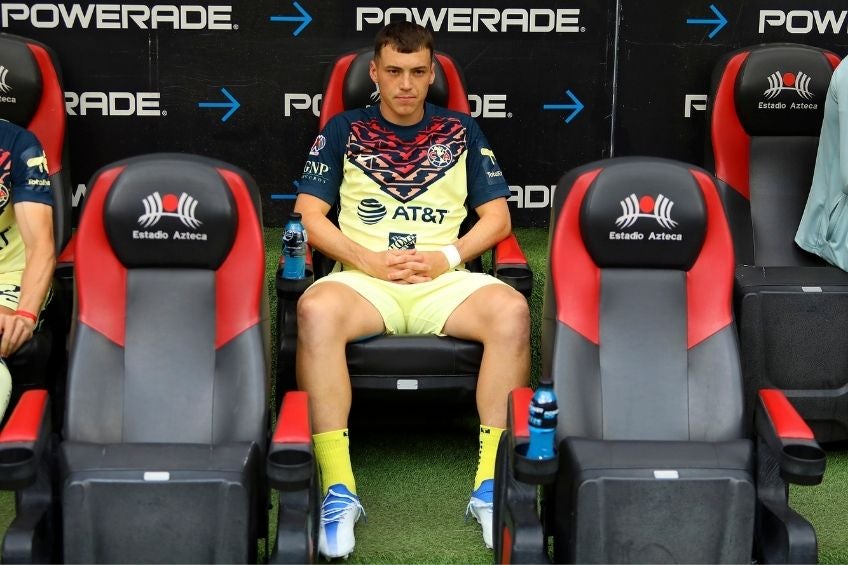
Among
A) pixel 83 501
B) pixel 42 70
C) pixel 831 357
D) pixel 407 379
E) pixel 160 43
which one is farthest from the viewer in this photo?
pixel 160 43

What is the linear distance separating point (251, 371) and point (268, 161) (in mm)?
1751

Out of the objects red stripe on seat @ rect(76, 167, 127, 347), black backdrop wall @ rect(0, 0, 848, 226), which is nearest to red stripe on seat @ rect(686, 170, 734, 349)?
red stripe on seat @ rect(76, 167, 127, 347)

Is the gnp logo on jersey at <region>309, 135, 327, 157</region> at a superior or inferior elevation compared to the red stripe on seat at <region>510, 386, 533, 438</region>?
Answer: superior

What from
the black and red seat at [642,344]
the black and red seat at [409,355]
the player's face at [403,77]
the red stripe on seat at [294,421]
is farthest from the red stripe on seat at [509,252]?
the red stripe on seat at [294,421]

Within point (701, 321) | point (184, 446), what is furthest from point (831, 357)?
point (184, 446)

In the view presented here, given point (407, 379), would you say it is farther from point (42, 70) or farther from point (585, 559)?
point (42, 70)

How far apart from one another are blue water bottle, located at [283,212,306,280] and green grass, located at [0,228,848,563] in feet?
1.39

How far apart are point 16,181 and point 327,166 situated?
0.88 meters

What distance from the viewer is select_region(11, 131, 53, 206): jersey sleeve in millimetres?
3576

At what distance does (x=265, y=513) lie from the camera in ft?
9.55

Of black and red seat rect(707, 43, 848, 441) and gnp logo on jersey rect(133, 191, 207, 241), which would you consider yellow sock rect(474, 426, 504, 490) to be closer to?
gnp logo on jersey rect(133, 191, 207, 241)

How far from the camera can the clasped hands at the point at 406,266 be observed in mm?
3610

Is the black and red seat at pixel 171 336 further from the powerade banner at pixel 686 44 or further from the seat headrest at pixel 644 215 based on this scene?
the powerade banner at pixel 686 44

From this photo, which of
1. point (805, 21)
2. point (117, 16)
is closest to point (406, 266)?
point (117, 16)
